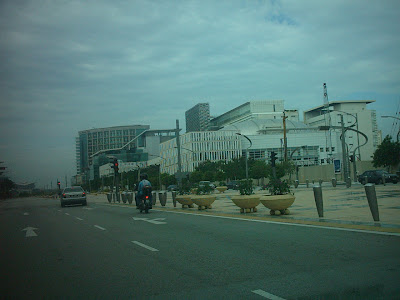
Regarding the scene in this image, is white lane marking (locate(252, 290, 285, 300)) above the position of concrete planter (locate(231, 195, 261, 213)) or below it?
below

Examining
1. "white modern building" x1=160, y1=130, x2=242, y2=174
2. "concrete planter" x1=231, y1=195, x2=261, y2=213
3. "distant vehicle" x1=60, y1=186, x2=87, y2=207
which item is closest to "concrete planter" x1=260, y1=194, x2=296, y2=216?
"concrete planter" x1=231, y1=195, x2=261, y2=213

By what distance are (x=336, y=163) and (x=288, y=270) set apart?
35343mm

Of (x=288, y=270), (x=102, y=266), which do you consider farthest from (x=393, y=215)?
(x=102, y=266)

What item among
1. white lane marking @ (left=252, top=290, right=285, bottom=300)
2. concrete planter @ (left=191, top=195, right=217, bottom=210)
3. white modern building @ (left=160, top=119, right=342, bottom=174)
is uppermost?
white modern building @ (left=160, top=119, right=342, bottom=174)

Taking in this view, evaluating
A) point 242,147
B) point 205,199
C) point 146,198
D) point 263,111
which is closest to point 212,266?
point 205,199

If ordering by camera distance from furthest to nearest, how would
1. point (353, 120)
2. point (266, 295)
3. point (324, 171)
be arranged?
1. point (353, 120)
2. point (324, 171)
3. point (266, 295)

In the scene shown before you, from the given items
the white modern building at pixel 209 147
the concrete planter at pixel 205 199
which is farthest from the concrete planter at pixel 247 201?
the white modern building at pixel 209 147

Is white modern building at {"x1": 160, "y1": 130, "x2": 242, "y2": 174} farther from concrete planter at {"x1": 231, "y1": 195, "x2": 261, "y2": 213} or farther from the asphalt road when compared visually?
the asphalt road

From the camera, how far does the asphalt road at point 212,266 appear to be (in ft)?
18.8

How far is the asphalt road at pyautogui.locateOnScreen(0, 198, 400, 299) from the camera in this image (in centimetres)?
572

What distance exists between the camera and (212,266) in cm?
732

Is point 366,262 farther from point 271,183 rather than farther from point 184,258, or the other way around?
point 271,183

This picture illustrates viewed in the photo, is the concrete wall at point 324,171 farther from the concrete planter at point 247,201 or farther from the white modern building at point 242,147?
the concrete planter at point 247,201

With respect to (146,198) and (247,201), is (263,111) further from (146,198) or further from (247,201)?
(247,201)
